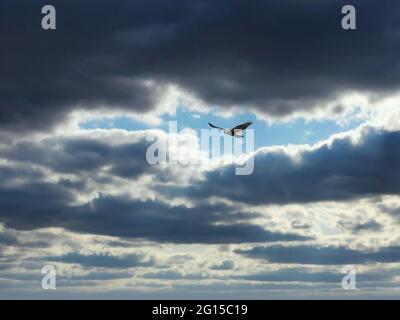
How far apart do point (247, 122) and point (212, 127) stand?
28.7 feet

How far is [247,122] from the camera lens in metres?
124
